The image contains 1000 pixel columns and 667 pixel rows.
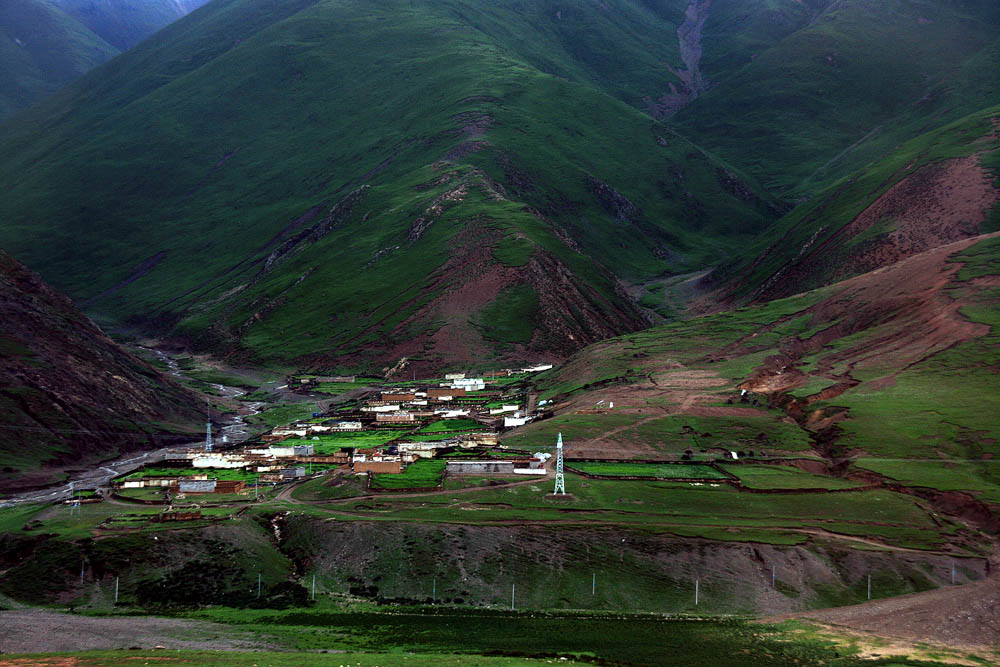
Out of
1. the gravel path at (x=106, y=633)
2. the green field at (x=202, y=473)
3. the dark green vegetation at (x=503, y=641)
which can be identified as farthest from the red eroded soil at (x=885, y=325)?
the gravel path at (x=106, y=633)

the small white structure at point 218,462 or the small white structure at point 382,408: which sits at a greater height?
the small white structure at point 382,408

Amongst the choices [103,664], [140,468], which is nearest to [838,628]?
[103,664]

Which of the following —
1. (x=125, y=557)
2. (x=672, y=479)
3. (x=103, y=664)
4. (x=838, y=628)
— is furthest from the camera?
(x=672, y=479)

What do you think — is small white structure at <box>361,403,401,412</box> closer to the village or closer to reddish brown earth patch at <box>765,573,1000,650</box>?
the village

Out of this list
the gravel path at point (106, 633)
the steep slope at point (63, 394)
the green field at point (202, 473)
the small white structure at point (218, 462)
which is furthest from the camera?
the steep slope at point (63, 394)

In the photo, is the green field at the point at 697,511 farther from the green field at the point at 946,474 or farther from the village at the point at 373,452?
the village at the point at 373,452

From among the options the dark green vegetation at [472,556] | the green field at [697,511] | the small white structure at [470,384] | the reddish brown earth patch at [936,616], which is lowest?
the reddish brown earth patch at [936,616]

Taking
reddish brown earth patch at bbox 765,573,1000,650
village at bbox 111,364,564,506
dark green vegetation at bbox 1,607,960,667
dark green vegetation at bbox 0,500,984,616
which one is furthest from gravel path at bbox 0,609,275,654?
reddish brown earth patch at bbox 765,573,1000,650

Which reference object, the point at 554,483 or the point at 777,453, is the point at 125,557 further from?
the point at 777,453
